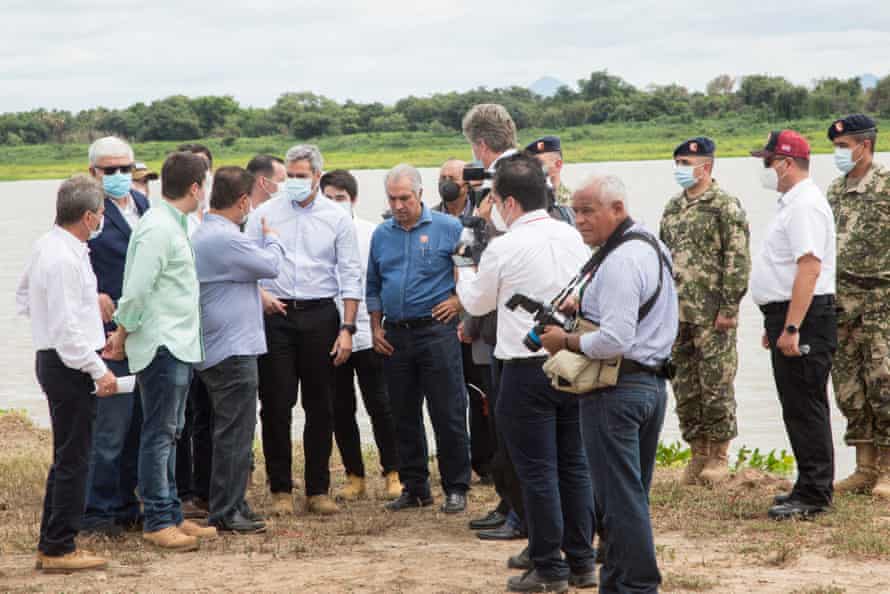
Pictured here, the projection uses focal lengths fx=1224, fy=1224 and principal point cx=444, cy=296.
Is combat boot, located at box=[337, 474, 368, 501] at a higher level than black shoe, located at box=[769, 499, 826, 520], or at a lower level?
lower

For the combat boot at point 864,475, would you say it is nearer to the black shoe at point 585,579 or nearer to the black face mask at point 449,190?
the black shoe at point 585,579

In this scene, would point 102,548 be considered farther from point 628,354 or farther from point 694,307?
point 694,307

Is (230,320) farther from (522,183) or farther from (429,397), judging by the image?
(522,183)

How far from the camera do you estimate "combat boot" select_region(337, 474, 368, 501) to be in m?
7.83

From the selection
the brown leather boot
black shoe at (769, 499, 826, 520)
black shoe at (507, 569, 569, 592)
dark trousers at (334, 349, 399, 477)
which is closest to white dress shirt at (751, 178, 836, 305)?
black shoe at (769, 499, 826, 520)

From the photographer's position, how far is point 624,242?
4.74 metres

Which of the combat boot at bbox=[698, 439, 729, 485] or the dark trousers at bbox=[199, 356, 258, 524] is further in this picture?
the combat boot at bbox=[698, 439, 729, 485]

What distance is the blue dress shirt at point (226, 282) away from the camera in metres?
6.45

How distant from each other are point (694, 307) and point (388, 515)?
2.34 metres

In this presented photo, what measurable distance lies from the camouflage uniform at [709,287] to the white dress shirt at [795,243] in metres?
0.78

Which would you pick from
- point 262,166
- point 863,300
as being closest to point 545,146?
point 262,166

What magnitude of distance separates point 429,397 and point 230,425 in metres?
1.26

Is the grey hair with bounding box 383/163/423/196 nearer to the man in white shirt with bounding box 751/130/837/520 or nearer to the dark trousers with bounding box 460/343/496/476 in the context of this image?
the dark trousers with bounding box 460/343/496/476

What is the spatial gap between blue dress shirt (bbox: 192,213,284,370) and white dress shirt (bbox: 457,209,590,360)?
1503 mm
